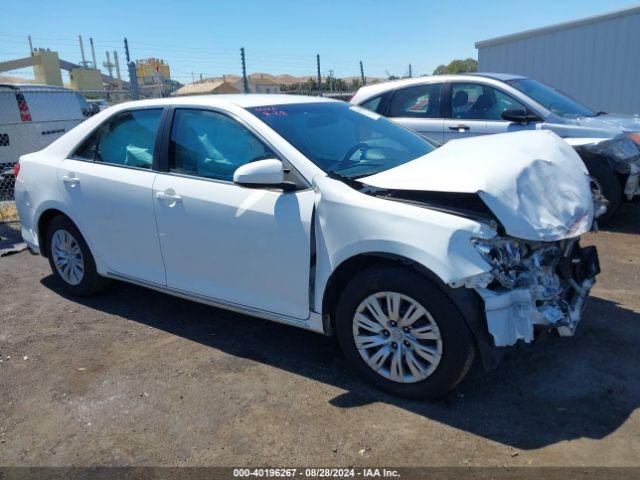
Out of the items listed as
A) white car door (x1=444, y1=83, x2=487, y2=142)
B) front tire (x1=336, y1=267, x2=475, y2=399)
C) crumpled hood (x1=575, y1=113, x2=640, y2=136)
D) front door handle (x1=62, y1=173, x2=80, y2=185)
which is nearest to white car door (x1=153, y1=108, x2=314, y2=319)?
front tire (x1=336, y1=267, x2=475, y2=399)

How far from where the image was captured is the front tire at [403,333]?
2914 mm

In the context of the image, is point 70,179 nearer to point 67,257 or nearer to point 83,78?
point 67,257

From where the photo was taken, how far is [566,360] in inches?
140

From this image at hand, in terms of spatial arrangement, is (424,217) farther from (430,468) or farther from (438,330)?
Answer: (430,468)

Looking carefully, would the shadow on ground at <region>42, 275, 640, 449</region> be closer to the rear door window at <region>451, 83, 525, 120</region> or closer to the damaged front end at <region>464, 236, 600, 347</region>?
the damaged front end at <region>464, 236, 600, 347</region>

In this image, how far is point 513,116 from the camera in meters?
6.48

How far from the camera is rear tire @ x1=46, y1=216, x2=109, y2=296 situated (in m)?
4.74

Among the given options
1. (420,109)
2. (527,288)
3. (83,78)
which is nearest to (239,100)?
(527,288)

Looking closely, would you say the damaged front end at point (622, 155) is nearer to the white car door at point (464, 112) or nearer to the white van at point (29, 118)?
the white car door at point (464, 112)

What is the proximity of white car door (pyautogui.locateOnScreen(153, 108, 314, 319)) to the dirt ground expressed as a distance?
48 centimetres

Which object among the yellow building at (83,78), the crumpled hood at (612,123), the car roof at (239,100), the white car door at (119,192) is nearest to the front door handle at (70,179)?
the white car door at (119,192)

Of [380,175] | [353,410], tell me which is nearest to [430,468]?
[353,410]

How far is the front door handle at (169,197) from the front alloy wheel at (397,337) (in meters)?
1.51

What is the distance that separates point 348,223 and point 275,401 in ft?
3.69
